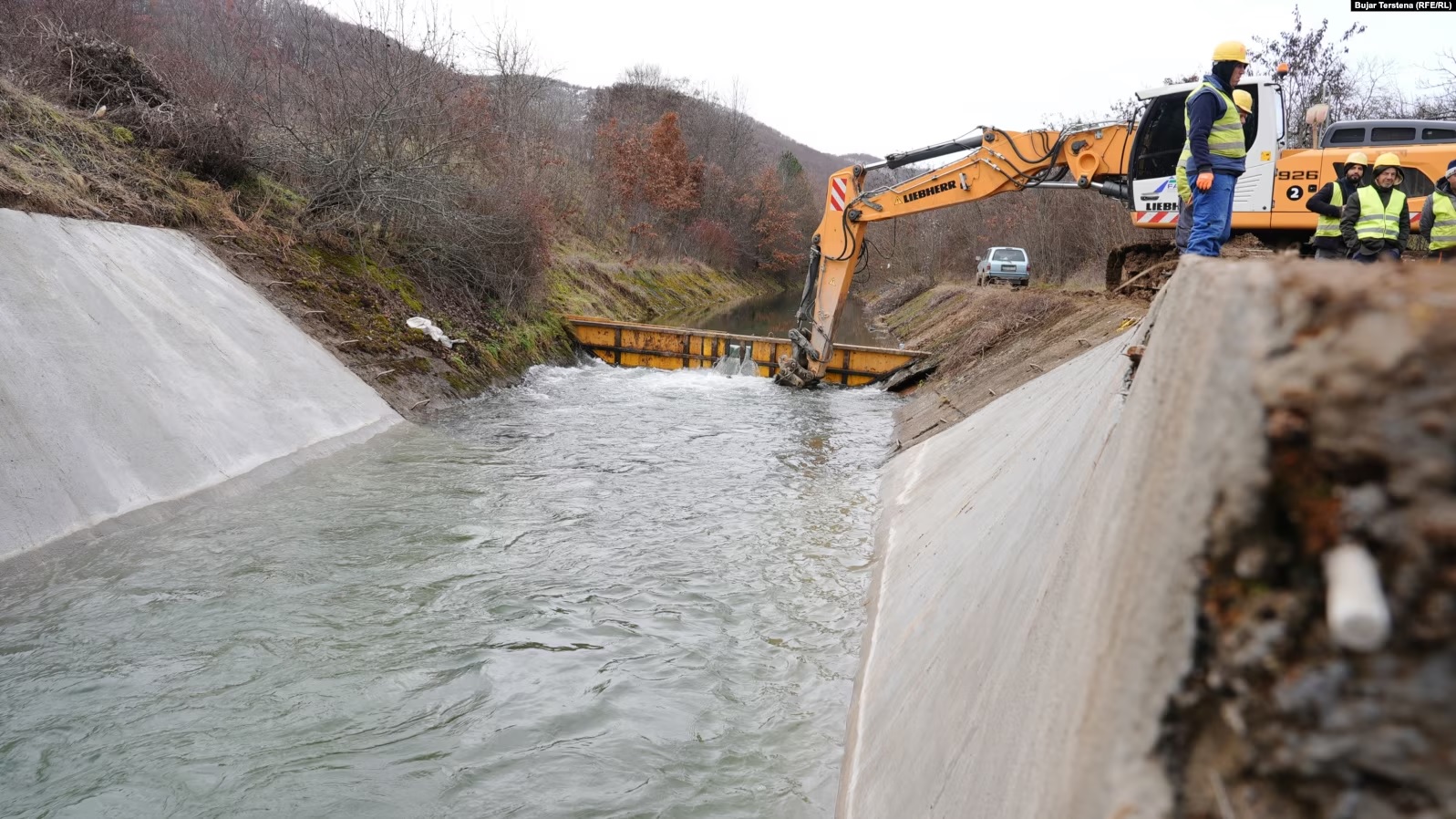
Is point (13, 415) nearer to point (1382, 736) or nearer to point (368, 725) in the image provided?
point (368, 725)

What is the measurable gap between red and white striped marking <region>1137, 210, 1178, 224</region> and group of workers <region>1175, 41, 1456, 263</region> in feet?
9.06

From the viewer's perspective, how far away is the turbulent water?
13.4 feet

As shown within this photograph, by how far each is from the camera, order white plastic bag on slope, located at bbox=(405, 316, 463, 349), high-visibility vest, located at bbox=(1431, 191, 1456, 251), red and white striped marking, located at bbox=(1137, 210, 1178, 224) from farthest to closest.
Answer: white plastic bag on slope, located at bbox=(405, 316, 463, 349) < red and white striped marking, located at bbox=(1137, 210, 1178, 224) < high-visibility vest, located at bbox=(1431, 191, 1456, 251)

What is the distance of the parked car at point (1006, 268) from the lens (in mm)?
29172

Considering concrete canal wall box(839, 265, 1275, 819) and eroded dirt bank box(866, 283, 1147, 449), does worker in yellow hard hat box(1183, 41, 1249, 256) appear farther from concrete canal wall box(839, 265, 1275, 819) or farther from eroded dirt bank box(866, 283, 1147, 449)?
eroded dirt bank box(866, 283, 1147, 449)

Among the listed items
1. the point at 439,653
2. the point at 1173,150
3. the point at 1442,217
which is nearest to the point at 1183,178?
the point at 1442,217

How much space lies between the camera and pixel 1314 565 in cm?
141

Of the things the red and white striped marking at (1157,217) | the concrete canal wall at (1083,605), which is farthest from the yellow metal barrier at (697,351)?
the concrete canal wall at (1083,605)

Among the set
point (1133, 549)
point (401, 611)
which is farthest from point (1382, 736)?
point (401, 611)

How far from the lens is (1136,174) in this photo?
483 inches

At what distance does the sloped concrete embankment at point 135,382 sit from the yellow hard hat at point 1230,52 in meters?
9.24

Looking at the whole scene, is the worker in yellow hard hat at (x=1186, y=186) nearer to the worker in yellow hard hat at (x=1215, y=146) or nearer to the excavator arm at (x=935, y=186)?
the worker in yellow hard hat at (x=1215, y=146)

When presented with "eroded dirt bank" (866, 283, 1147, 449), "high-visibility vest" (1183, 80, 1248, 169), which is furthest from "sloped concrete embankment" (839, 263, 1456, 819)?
"eroded dirt bank" (866, 283, 1147, 449)

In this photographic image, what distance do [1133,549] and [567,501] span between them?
7444 mm
